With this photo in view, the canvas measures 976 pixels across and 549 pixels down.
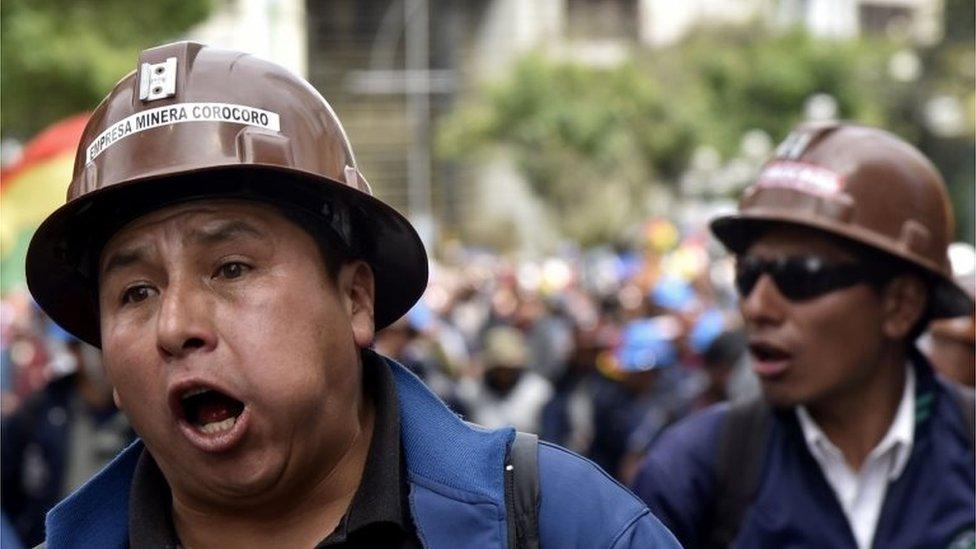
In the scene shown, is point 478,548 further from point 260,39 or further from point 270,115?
point 260,39

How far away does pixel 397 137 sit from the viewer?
65.5 metres

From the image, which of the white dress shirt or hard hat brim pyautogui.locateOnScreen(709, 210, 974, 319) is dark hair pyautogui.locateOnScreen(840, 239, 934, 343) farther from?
the white dress shirt

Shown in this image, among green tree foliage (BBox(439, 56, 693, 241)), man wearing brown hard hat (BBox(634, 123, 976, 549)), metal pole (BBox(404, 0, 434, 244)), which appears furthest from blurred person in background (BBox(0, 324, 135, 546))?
metal pole (BBox(404, 0, 434, 244))

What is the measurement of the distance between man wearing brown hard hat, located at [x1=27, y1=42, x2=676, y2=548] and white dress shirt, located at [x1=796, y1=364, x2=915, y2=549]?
204 centimetres

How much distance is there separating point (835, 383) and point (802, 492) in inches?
12.1

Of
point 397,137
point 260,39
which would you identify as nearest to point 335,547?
point 260,39

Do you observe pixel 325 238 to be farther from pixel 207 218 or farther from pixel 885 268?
pixel 885 268

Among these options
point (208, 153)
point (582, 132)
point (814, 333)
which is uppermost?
point (208, 153)

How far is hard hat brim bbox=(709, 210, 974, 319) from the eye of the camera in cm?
487

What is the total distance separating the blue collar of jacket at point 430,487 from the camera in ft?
8.84

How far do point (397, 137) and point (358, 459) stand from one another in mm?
62856

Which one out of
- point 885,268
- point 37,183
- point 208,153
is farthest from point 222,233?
point 37,183

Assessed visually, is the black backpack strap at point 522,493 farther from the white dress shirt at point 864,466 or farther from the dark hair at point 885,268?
the dark hair at point 885,268

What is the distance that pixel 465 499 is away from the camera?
2715 mm
